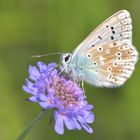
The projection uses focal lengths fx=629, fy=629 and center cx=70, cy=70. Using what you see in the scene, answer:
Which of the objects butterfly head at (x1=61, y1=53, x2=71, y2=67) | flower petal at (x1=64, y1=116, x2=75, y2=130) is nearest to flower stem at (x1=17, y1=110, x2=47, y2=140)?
flower petal at (x1=64, y1=116, x2=75, y2=130)

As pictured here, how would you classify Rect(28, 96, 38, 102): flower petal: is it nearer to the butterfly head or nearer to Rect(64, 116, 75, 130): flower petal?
Rect(64, 116, 75, 130): flower petal

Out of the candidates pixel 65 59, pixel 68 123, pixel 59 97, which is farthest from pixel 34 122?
pixel 65 59

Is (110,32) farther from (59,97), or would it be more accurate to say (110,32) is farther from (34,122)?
(34,122)

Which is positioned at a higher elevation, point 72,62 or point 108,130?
point 72,62

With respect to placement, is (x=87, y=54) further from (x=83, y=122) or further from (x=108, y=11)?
(x=108, y=11)

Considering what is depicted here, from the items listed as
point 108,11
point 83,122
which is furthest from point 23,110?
point 83,122

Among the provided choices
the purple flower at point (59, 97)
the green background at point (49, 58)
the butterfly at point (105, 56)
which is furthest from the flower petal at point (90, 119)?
the green background at point (49, 58)
